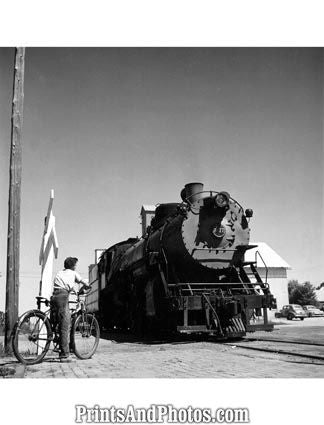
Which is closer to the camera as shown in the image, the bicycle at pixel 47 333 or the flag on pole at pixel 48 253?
the bicycle at pixel 47 333

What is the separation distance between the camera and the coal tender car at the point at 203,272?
30.5 feet

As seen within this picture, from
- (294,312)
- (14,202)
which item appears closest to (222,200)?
(14,202)

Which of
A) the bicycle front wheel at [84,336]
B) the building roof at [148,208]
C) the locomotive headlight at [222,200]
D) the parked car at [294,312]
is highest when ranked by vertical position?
the building roof at [148,208]

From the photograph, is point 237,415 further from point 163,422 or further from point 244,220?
point 244,220

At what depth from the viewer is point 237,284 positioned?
10.1 metres

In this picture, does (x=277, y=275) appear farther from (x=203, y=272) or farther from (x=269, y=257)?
(x=203, y=272)

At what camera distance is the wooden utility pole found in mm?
7332

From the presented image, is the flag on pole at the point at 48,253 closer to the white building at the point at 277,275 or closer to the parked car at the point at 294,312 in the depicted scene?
the parked car at the point at 294,312

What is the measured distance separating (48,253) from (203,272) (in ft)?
12.4

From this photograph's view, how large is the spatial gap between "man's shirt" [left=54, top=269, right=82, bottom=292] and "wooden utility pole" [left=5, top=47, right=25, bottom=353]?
942 millimetres

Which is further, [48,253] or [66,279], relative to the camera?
[48,253]

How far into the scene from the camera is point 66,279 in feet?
22.9

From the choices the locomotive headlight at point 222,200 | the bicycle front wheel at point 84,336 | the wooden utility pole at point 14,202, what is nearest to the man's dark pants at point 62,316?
the bicycle front wheel at point 84,336

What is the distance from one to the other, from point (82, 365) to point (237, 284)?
479 cm
